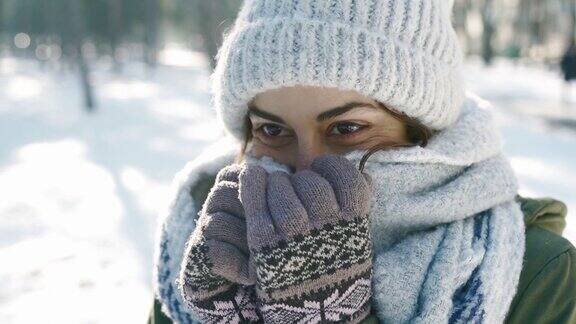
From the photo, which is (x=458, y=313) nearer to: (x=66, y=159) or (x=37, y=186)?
(x=37, y=186)

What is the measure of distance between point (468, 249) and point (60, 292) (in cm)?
326

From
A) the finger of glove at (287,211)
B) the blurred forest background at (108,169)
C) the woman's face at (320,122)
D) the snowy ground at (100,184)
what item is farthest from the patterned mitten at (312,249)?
the snowy ground at (100,184)

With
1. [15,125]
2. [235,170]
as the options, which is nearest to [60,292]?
[235,170]

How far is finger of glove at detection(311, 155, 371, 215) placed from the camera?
3.39ft

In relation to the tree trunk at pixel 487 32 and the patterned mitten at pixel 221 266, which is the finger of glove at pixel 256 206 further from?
the tree trunk at pixel 487 32

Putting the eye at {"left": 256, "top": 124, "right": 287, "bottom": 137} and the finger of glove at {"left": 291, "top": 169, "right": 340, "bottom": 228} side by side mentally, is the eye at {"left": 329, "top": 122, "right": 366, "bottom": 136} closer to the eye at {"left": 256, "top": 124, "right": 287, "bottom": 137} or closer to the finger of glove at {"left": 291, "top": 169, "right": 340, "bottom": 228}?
the eye at {"left": 256, "top": 124, "right": 287, "bottom": 137}

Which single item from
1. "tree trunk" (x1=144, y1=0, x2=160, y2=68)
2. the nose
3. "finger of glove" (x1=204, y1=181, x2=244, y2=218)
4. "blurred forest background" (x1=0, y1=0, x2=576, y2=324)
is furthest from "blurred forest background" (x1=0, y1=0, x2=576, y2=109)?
"finger of glove" (x1=204, y1=181, x2=244, y2=218)

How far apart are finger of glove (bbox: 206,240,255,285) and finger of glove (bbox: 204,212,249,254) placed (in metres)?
0.01

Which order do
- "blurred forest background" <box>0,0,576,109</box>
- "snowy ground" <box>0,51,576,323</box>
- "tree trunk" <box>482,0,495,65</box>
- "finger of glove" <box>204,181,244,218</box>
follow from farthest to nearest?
"tree trunk" <box>482,0,495,65</box> → "blurred forest background" <box>0,0,576,109</box> → "snowy ground" <box>0,51,576,323</box> → "finger of glove" <box>204,181,244,218</box>

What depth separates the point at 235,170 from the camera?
48.1 inches

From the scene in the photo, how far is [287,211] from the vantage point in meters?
1.01

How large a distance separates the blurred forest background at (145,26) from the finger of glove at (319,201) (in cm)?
1881

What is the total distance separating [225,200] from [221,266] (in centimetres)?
14

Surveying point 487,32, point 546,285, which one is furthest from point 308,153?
point 487,32
